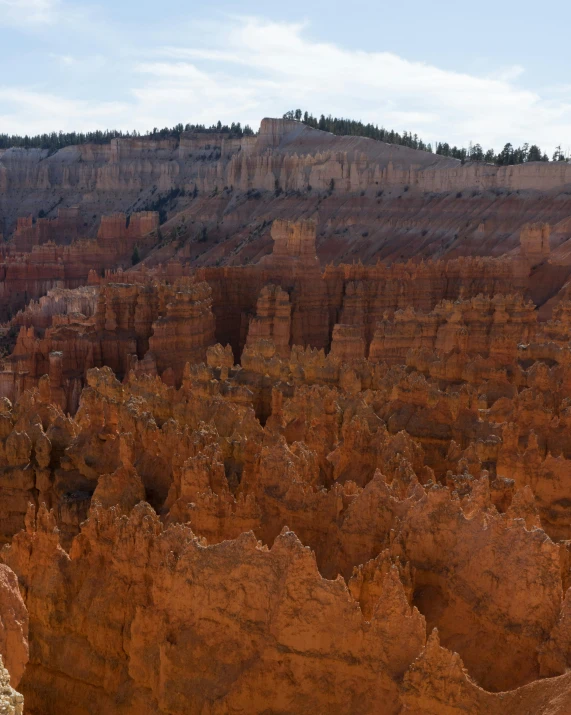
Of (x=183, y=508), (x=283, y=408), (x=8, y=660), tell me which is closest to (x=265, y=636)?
(x=8, y=660)

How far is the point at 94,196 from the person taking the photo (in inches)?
3861

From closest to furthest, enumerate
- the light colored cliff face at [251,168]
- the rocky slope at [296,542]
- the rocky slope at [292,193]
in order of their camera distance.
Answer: the rocky slope at [296,542]
the rocky slope at [292,193]
the light colored cliff face at [251,168]

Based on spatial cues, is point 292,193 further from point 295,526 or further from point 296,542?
point 296,542

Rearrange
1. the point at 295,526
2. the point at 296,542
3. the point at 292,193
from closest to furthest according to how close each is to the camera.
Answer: the point at 296,542, the point at 295,526, the point at 292,193

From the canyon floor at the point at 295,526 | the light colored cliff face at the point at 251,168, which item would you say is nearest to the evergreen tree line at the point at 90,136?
the light colored cliff face at the point at 251,168

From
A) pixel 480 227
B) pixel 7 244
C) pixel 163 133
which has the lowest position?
pixel 7 244

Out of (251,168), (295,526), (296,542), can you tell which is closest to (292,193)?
(251,168)

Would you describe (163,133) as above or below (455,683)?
above

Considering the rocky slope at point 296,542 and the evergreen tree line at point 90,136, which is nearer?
the rocky slope at point 296,542

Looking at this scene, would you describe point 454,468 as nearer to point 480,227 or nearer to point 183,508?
point 183,508

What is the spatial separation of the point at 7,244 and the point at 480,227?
48.0 metres

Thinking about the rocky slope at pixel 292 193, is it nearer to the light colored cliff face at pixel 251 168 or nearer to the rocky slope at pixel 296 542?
the light colored cliff face at pixel 251 168

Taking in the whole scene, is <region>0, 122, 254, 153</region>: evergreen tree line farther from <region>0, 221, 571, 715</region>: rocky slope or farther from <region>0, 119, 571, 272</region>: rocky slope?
<region>0, 221, 571, 715</region>: rocky slope

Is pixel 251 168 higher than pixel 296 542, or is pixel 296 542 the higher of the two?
pixel 251 168
